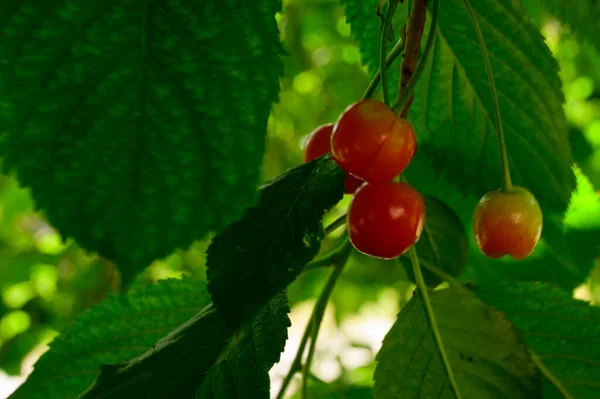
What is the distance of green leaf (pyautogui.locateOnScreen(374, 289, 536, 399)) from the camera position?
37.3 inches

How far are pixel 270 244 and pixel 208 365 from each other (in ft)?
0.66

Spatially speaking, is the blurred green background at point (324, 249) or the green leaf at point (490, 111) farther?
the blurred green background at point (324, 249)

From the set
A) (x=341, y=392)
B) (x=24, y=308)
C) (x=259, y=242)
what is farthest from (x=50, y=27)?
(x=24, y=308)

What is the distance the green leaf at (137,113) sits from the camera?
1.83ft

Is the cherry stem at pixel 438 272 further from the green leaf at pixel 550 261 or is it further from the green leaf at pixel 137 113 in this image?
the green leaf at pixel 137 113

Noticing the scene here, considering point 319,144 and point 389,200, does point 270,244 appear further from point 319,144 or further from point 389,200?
point 319,144

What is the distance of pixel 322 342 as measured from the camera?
11.0 ft

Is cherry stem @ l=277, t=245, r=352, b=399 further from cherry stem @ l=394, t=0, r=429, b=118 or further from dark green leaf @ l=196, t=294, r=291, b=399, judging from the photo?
cherry stem @ l=394, t=0, r=429, b=118

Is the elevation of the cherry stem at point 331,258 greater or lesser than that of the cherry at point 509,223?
lesser

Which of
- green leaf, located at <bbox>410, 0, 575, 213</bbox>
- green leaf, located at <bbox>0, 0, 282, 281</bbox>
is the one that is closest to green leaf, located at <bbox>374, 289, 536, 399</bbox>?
green leaf, located at <bbox>410, 0, 575, 213</bbox>

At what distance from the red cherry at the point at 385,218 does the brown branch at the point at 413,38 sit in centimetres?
10

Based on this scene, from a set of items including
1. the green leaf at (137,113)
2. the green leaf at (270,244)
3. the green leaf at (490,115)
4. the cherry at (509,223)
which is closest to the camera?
the green leaf at (137,113)

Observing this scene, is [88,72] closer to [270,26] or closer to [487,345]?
[270,26]

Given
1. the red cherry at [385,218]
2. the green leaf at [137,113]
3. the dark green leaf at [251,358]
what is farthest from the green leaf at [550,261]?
the green leaf at [137,113]
